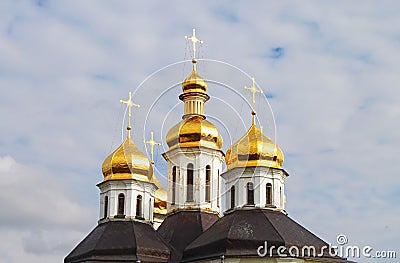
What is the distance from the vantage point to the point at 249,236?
2641 cm

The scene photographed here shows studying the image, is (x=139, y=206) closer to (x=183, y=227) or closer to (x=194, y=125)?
(x=183, y=227)

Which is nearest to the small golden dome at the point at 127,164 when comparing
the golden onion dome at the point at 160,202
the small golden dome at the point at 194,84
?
the small golden dome at the point at 194,84

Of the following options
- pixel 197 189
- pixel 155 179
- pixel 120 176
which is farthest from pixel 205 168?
pixel 155 179

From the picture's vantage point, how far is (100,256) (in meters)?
28.1

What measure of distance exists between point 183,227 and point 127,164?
11.2 feet

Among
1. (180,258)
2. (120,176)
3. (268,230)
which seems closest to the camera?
(268,230)

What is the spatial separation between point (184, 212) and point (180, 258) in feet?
11.7

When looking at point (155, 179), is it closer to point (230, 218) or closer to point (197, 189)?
point (197, 189)

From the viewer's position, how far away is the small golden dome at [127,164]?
31391 millimetres

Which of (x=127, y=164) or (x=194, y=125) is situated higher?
(x=194, y=125)

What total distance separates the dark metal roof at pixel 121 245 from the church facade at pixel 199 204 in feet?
0.12

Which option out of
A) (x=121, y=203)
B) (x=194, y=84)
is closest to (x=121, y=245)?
(x=121, y=203)

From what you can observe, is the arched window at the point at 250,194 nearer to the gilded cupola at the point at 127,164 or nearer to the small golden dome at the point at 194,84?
the gilded cupola at the point at 127,164

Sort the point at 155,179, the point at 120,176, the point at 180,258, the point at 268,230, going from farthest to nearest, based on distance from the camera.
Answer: the point at 155,179
the point at 120,176
the point at 180,258
the point at 268,230
